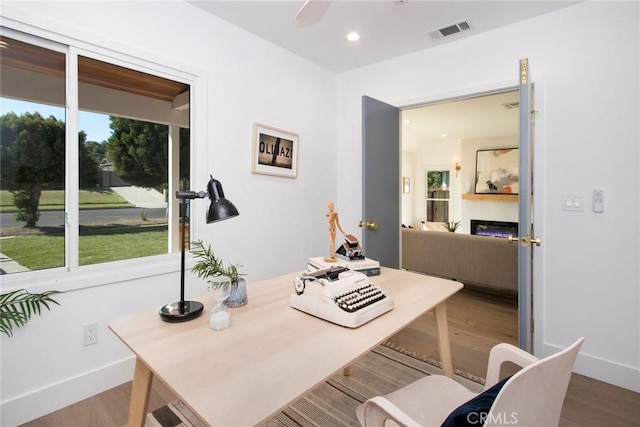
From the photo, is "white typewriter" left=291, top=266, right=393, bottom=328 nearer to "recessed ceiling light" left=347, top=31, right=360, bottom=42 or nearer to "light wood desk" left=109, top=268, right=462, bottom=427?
"light wood desk" left=109, top=268, right=462, bottom=427

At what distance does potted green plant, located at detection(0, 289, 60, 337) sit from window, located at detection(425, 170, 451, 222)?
24.4ft

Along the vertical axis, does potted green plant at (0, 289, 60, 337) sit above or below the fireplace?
below

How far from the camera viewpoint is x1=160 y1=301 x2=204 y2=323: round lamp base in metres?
1.25

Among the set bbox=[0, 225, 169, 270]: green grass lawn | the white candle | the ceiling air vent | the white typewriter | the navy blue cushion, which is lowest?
the navy blue cushion

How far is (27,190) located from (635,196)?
3.67 meters

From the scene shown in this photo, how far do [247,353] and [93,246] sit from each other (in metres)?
1.62

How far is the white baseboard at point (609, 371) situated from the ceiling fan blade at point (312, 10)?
2743 mm

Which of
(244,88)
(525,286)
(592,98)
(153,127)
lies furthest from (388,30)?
(525,286)

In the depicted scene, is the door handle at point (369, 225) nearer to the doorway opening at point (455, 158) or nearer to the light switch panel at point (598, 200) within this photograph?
the light switch panel at point (598, 200)

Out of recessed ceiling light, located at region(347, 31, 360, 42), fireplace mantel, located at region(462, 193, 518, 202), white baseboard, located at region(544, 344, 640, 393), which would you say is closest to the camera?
white baseboard, located at region(544, 344, 640, 393)

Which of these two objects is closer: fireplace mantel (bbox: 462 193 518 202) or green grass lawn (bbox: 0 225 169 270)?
green grass lawn (bbox: 0 225 169 270)

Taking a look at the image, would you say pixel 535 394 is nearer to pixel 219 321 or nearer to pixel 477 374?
pixel 219 321

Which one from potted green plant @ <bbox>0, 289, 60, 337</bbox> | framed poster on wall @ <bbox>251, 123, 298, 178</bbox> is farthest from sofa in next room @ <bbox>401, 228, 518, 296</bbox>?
potted green plant @ <bbox>0, 289, 60, 337</bbox>

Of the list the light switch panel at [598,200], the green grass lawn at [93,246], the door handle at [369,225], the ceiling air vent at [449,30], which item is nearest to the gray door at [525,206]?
the light switch panel at [598,200]
